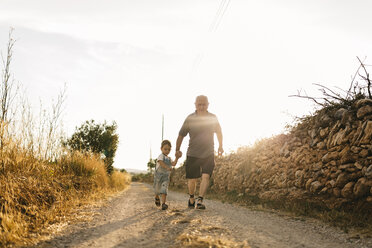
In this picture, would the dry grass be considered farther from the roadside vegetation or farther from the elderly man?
the elderly man

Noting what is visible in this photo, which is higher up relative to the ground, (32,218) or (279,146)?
(279,146)

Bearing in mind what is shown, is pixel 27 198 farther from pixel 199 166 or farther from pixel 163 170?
pixel 199 166

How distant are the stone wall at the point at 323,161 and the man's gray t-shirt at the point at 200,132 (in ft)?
7.09

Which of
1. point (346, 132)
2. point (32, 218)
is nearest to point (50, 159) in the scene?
point (32, 218)

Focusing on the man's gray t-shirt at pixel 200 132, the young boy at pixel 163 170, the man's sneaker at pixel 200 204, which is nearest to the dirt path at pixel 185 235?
the man's sneaker at pixel 200 204

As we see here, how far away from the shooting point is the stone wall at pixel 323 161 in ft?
13.6

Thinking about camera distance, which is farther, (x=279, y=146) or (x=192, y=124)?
(x=279, y=146)

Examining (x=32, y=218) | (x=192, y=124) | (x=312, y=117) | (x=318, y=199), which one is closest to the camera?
(x=32, y=218)

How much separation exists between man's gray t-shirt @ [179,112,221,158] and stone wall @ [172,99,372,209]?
7.09ft

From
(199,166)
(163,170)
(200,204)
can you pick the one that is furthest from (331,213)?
(163,170)

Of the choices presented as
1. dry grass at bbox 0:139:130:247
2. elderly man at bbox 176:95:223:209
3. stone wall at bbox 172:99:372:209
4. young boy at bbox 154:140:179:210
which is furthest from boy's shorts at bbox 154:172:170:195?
stone wall at bbox 172:99:372:209

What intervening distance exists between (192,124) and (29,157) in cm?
296

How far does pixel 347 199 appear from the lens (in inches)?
160

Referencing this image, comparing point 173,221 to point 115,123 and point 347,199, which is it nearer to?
point 347,199
